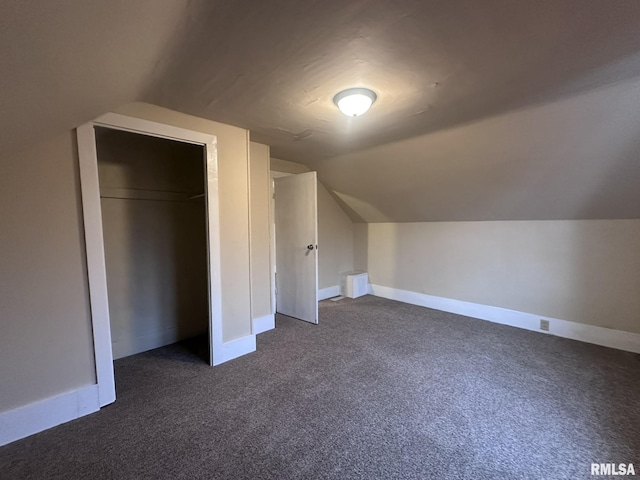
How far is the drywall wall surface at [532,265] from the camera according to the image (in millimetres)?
2895

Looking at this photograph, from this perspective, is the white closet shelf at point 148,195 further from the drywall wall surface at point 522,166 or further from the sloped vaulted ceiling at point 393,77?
the drywall wall surface at point 522,166

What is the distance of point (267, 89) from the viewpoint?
6.59 feet

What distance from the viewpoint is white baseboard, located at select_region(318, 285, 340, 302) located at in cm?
483

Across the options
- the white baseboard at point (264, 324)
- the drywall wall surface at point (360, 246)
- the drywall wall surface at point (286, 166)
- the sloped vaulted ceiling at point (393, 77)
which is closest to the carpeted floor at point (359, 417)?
the white baseboard at point (264, 324)

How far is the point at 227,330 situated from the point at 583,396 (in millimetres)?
2938

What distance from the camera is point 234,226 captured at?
277 cm

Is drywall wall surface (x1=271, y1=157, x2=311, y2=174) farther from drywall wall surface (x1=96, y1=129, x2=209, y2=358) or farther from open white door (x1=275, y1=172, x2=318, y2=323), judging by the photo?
drywall wall surface (x1=96, y1=129, x2=209, y2=358)

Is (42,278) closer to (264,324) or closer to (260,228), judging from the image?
(260,228)

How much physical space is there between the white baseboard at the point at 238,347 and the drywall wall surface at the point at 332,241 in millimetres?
2025

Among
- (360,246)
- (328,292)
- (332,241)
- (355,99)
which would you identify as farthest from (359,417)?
(360,246)

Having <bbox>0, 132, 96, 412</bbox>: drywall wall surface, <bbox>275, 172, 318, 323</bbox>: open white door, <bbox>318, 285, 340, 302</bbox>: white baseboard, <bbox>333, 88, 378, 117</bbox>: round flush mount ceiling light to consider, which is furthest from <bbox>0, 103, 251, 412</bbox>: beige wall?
<bbox>318, 285, 340, 302</bbox>: white baseboard

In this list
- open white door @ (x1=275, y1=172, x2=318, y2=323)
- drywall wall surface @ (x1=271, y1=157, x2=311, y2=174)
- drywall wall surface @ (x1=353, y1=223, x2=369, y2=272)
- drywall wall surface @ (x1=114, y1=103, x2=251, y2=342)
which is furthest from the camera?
drywall wall surface @ (x1=353, y1=223, x2=369, y2=272)

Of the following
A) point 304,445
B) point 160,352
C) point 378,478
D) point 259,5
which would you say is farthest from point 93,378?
point 259,5

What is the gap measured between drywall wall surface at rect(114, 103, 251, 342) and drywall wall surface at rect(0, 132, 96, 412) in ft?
3.38
